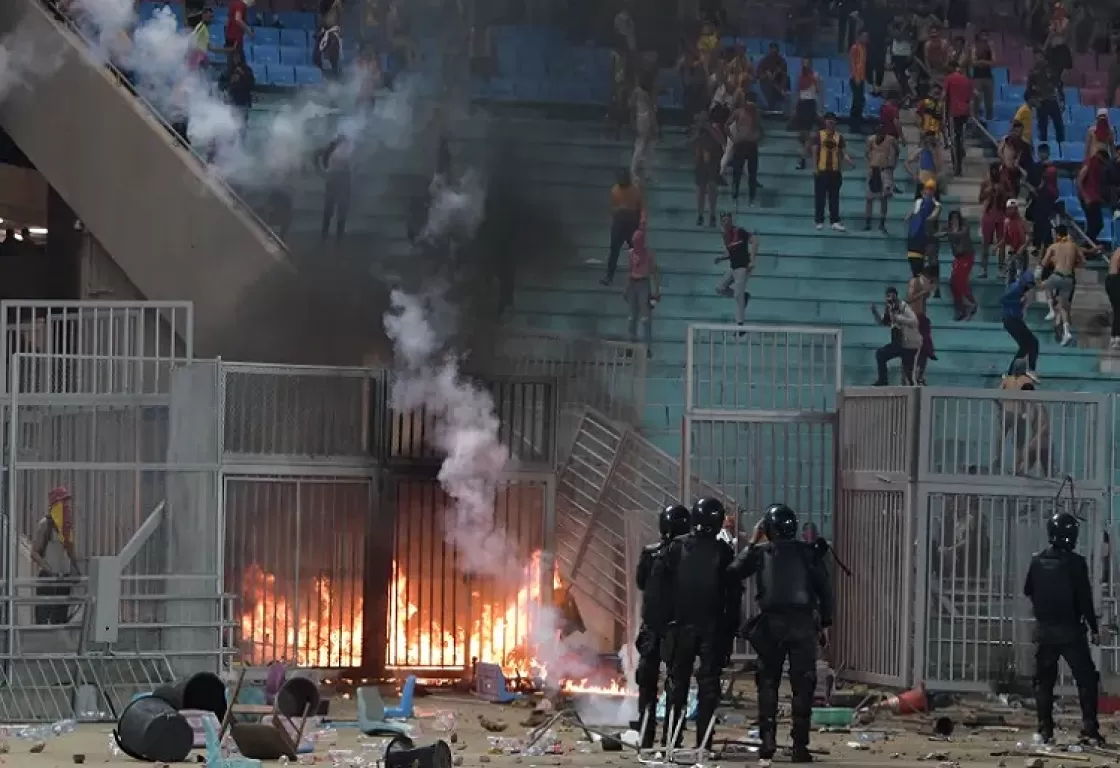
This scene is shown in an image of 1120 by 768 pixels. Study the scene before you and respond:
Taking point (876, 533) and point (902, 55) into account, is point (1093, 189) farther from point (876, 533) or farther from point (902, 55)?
point (876, 533)

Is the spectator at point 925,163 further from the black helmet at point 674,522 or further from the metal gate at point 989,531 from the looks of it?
the black helmet at point 674,522

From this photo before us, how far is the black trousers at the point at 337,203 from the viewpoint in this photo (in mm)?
19109

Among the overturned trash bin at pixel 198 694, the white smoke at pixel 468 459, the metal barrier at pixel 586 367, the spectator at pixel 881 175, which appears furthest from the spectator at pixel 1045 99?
the overturned trash bin at pixel 198 694

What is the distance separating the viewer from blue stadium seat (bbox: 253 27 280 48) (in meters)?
21.5

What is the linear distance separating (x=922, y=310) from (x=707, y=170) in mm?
2524

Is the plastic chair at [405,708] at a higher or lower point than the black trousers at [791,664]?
lower

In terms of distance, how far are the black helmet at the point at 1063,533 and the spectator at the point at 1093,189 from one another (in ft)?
34.3

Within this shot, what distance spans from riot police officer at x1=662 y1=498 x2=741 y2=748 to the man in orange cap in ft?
12.4

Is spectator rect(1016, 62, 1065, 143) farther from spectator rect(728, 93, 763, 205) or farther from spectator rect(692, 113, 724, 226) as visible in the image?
spectator rect(692, 113, 724, 226)

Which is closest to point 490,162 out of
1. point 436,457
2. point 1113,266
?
point 436,457

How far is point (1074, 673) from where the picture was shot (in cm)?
1284

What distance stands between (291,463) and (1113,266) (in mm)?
10116

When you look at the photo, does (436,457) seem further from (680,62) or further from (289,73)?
(680,62)

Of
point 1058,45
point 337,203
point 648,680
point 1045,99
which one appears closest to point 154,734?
point 648,680
